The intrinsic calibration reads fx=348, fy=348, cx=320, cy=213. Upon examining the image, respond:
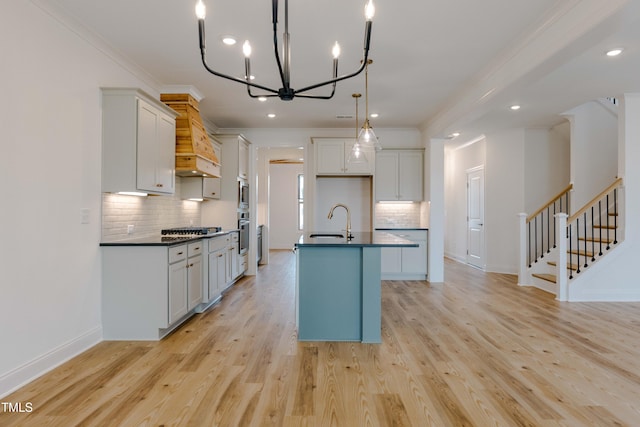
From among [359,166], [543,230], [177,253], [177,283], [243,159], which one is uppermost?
[243,159]

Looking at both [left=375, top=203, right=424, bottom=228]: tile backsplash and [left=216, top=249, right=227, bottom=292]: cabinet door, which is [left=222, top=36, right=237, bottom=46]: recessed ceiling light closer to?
[left=216, top=249, right=227, bottom=292]: cabinet door

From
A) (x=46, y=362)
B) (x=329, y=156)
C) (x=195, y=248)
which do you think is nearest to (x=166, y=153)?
(x=195, y=248)

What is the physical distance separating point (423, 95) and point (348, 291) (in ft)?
9.88

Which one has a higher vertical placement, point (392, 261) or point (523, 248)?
point (523, 248)

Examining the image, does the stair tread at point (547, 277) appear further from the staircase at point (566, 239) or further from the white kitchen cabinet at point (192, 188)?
the white kitchen cabinet at point (192, 188)

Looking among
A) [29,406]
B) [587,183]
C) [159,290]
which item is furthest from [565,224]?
[29,406]

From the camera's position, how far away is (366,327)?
10.7 feet

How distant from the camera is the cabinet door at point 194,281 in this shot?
3.77 metres

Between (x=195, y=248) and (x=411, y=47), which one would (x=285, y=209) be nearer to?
(x=195, y=248)

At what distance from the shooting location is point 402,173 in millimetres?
6324

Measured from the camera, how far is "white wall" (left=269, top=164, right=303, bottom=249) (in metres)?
11.2

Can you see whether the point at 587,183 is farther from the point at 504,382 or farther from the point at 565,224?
the point at 504,382

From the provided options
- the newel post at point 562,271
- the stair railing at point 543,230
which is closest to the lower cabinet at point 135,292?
the newel post at point 562,271

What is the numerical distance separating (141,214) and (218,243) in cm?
102
